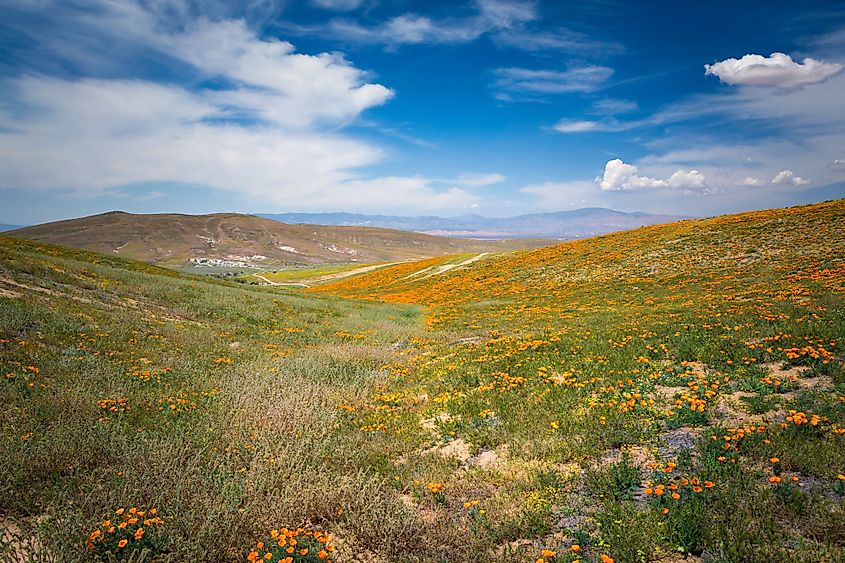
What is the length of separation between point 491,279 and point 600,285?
14.3 meters

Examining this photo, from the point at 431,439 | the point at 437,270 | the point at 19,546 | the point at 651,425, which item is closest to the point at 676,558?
the point at 651,425

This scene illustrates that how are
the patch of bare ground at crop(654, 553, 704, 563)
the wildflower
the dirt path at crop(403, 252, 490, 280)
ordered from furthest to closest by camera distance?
the dirt path at crop(403, 252, 490, 280) < the wildflower < the patch of bare ground at crop(654, 553, 704, 563)

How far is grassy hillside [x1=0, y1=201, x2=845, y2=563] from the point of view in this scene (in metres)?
5.55

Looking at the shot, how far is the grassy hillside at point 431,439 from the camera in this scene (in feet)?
18.2

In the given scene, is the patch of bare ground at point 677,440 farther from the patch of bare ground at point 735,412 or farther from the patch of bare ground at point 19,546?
the patch of bare ground at point 19,546

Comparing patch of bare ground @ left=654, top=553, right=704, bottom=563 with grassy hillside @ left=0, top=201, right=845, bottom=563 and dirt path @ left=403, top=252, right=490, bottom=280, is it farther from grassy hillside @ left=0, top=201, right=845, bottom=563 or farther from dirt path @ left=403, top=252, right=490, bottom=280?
dirt path @ left=403, top=252, right=490, bottom=280

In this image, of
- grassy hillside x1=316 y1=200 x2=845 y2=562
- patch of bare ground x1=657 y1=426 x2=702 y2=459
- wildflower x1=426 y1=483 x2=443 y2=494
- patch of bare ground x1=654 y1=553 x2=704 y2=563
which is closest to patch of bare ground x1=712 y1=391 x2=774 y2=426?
grassy hillside x1=316 y1=200 x2=845 y2=562

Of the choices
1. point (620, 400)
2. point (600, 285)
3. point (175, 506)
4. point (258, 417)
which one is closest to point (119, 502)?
point (175, 506)

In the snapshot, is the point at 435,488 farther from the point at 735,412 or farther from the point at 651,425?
the point at 735,412

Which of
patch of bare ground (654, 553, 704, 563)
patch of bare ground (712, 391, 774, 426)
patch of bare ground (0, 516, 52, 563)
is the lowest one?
patch of bare ground (654, 553, 704, 563)

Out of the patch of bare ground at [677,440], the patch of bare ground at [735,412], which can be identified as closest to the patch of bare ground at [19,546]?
the patch of bare ground at [677,440]

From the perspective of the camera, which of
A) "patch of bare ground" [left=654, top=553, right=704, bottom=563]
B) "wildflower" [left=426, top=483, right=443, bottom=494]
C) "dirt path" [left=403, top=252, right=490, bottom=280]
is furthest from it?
"dirt path" [left=403, top=252, right=490, bottom=280]

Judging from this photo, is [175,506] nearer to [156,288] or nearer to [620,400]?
[620,400]

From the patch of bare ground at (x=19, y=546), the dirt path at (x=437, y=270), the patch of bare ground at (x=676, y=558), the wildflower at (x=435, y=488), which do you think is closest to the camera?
the patch of bare ground at (x=19, y=546)
